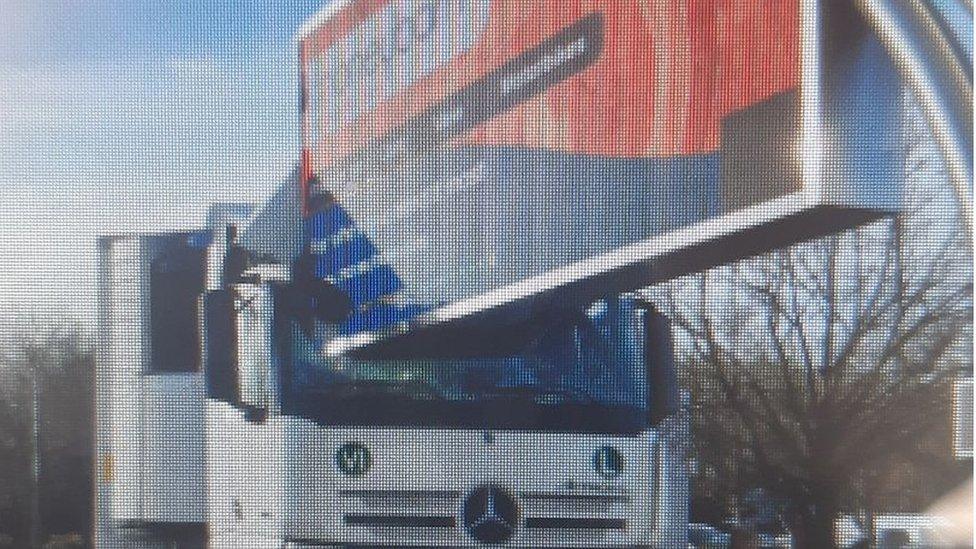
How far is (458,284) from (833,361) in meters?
0.68

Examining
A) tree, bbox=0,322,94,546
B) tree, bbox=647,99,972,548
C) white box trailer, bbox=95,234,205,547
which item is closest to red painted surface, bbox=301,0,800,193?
tree, bbox=647,99,972,548

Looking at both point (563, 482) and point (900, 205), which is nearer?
point (900, 205)

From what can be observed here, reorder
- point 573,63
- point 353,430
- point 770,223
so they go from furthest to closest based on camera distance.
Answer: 1. point 353,430
2. point 573,63
3. point 770,223

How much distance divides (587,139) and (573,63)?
0.45 ft

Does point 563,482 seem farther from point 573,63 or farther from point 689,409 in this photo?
point 573,63

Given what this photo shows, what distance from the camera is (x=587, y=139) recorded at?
2.28 m

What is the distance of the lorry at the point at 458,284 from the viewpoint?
223 cm

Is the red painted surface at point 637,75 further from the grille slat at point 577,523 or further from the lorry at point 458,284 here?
the grille slat at point 577,523

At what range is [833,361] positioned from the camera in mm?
2258

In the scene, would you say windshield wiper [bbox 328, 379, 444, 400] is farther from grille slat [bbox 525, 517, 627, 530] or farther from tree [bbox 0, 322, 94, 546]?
tree [bbox 0, 322, 94, 546]

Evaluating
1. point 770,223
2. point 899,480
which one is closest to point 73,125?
point 770,223

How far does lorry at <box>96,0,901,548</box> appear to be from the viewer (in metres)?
2.23

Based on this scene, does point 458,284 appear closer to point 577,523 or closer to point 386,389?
point 386,389

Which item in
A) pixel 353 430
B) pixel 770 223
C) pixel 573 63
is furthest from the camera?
pixel 353 430
